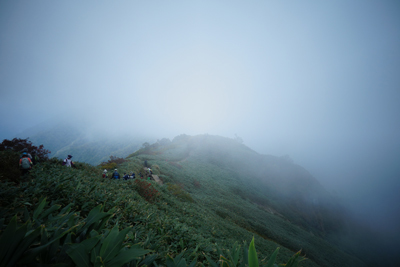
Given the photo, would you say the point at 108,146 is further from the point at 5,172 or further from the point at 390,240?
the point at 390,240

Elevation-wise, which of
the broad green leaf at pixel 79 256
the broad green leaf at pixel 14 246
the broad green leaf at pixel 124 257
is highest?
the broad green leaf at pixel 14 246

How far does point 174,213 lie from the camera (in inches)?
313

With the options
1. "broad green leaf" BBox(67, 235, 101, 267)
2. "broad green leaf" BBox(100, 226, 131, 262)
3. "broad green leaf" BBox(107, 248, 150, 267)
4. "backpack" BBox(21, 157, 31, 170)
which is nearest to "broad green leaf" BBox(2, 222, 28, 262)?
"broad green leaf" BBox(67, 235, 101, 267)

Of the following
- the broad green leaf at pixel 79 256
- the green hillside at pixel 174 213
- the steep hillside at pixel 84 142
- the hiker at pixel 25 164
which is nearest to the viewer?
the broad green leaf at pixel 79 256

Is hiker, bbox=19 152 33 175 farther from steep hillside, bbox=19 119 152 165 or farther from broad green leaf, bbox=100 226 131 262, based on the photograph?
steep hillside, bbox=19 119 152 165

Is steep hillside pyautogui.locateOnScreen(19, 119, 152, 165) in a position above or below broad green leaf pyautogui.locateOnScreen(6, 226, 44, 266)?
below

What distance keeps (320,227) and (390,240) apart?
40055mm

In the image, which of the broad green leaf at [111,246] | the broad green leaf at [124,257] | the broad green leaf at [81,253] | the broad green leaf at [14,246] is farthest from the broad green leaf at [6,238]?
the broad green leaf at [124,257]

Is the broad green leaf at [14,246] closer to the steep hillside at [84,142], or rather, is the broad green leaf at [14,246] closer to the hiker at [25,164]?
the hiker at [25,164]

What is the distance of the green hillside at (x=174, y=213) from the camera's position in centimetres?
187

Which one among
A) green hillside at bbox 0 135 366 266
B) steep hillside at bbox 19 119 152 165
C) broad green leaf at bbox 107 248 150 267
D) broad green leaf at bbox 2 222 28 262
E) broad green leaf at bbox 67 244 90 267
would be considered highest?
broad green leaf at bbox 2 222 28 262

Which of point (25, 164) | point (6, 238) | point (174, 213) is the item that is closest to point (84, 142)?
point (25, 164)

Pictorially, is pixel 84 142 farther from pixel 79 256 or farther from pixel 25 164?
pixel 79 256

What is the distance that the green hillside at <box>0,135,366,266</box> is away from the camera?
187 cm
